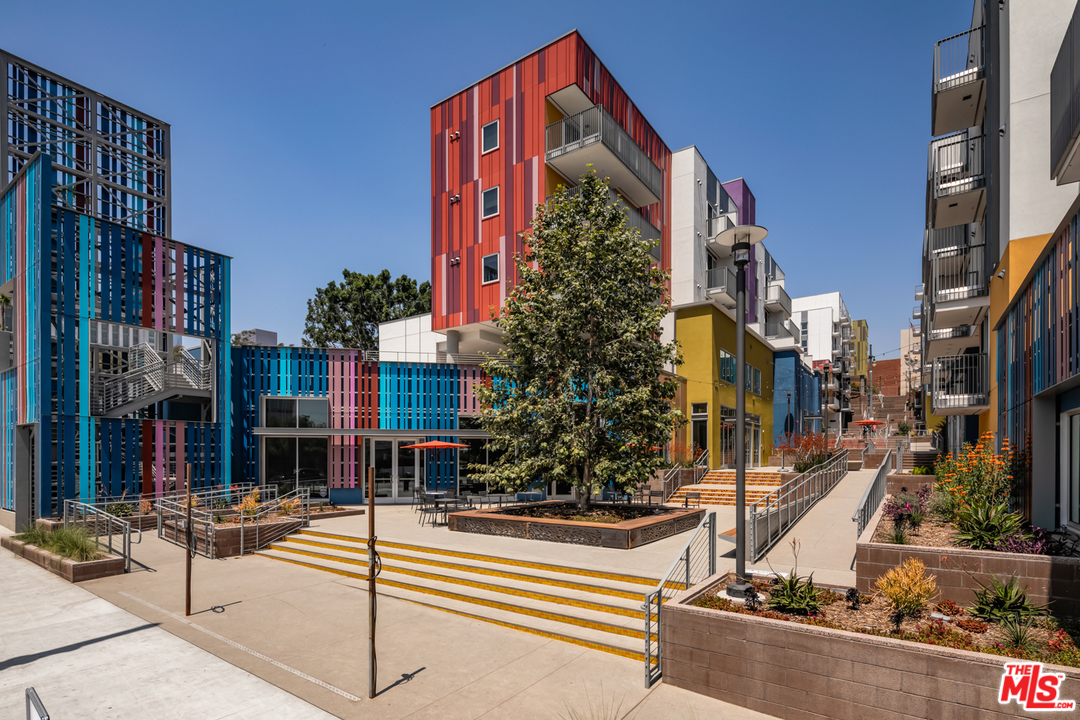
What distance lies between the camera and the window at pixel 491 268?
2333 cm

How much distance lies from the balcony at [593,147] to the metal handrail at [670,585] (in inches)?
614

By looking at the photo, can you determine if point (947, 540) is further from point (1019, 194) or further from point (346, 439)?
point (346, 439)

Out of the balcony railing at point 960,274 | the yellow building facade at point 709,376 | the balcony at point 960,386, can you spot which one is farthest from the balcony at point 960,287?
the yellow building facade at point 709,376

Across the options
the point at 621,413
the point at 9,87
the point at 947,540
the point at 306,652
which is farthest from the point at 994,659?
the point at 9,87

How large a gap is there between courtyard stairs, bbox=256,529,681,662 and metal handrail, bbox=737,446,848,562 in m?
3.07

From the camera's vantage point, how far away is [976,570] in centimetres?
745

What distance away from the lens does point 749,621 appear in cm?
617

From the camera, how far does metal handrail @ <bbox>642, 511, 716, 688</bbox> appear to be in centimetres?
673

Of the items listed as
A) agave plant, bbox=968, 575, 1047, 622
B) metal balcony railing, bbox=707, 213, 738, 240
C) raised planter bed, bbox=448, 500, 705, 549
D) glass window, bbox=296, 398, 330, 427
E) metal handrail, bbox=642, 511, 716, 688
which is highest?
metal balcony railing, bbox=707, 213, 738, 240

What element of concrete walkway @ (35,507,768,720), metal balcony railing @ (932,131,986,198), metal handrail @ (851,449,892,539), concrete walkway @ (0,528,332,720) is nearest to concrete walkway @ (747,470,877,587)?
metal handrail @ (851,449,892,539)

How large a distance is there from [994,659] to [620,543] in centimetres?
758

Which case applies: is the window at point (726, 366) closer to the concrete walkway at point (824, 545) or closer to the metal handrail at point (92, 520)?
the concrete walkway at point (824, 545)

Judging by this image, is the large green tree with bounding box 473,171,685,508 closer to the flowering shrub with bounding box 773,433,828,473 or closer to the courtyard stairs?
the courtyard stairs

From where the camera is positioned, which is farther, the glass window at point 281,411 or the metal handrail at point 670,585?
the glass window at point 281,411
